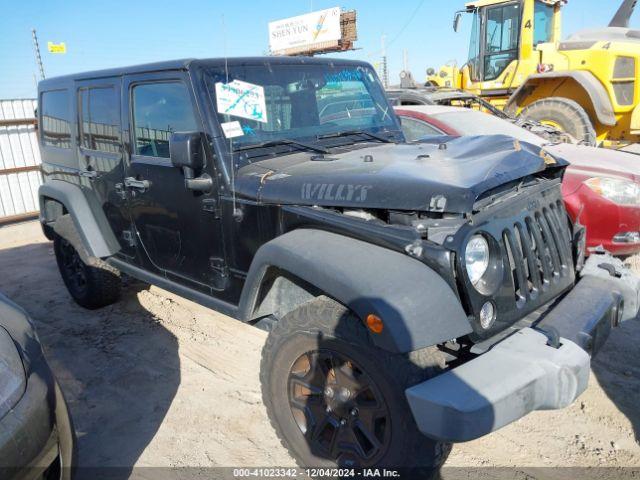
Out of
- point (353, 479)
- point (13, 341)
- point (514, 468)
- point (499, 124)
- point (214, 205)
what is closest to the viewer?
point (13, 341)

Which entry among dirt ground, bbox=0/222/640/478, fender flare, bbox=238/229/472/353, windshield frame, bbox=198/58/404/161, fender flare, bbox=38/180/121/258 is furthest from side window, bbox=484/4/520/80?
fender flare, bbox=238/229/472/353

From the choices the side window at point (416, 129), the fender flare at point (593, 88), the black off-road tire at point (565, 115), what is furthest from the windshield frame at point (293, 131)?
the fender flare at point (593, 88)

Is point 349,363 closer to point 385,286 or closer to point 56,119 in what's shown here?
point 385,286

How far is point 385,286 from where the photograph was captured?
76.4 inches

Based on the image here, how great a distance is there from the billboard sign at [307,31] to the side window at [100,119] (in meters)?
18.9

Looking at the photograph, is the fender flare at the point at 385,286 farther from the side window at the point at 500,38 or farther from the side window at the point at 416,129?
the side window at the point at 500,38

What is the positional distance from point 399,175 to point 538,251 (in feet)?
2.68

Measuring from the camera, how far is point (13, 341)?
2.02 metres

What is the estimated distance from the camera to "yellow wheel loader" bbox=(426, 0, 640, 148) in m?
8.85

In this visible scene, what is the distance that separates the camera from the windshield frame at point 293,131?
2.90 metres

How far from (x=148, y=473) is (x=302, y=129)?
219 cm

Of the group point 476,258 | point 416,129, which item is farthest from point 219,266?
point 416,129

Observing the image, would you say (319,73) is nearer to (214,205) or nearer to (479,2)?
(214,205)

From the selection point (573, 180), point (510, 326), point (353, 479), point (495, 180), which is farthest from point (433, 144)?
point (353, 479)
